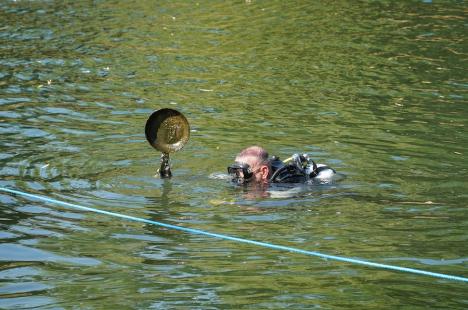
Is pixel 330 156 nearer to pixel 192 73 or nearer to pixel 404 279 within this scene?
pixel 404 279

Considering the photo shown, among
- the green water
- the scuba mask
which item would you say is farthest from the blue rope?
the scuba mask

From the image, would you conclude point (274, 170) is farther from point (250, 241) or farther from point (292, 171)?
point (250, 241)

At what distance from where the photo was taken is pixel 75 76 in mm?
17375

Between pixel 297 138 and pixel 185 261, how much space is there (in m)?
5.16

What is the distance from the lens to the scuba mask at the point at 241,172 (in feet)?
34.2

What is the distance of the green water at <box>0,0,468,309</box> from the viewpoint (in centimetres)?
752

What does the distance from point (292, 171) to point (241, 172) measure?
22.6 inches

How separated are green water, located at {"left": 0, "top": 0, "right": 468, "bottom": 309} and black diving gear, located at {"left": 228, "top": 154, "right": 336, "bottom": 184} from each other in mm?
184

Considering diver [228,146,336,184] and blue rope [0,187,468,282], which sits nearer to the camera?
blue rope [0,187,468,282]

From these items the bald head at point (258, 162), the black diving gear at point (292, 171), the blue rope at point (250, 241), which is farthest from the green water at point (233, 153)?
the bald head at point (258, 162)

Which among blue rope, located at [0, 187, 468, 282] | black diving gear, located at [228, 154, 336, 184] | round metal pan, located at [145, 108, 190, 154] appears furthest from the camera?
black diving gear, located at [228, 154, 336, 184]

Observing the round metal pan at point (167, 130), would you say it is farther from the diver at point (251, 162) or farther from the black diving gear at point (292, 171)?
the black diving gear at point (292, 171)

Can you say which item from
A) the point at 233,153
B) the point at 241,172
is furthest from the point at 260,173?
the point at 233,153

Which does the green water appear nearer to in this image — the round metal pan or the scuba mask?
the scuba mask
